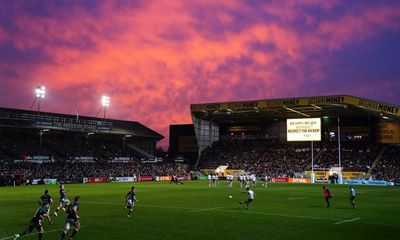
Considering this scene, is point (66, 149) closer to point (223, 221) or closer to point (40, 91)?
point (40, 91)

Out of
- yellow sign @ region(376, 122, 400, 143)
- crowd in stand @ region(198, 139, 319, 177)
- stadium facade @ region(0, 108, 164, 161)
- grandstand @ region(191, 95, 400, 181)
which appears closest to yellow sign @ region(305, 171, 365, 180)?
grandstand @ region(191, 95, 400, 181)

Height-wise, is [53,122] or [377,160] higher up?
[53,122]

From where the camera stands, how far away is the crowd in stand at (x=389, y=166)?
74.0 m

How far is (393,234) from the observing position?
20.6 meters

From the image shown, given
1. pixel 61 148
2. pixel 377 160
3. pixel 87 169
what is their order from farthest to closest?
pixel 61 148
pixel 87 169
pixel 377 160

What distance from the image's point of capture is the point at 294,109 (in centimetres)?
8500

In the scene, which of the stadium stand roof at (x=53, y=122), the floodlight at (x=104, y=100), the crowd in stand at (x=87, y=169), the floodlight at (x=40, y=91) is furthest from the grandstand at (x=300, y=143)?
the floodlight at (x=40, y=91)

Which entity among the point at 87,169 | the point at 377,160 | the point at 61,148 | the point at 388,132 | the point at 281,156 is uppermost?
the point at 388,132

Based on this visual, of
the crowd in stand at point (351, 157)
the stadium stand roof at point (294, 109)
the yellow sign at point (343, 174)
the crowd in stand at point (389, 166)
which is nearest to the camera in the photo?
the stadium stand roof at point (294, 109)

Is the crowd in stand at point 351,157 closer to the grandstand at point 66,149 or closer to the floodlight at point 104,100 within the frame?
→ the grandstand at point 66,149

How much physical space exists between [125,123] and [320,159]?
1953 inches

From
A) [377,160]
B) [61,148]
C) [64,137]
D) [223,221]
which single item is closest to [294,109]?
[377,160]

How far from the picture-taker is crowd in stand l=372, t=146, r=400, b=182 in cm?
7400

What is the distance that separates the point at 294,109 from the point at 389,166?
20608 mm
